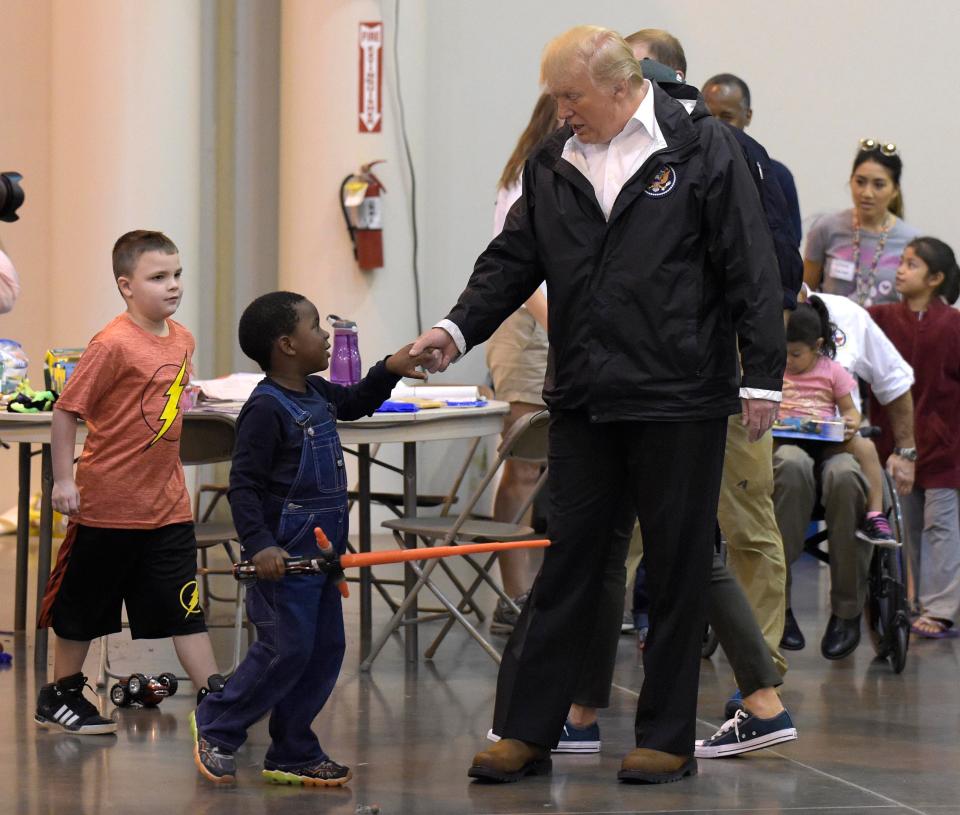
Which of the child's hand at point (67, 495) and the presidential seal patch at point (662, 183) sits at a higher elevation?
the presidential seal patch at point (662, 183)

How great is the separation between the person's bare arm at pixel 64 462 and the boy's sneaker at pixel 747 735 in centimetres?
169

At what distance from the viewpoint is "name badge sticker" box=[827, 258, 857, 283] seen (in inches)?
278

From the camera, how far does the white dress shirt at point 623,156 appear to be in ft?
12.0

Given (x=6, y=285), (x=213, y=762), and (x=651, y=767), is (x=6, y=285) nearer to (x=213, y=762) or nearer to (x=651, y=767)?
(x=213, y=762)

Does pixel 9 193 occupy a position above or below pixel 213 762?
above

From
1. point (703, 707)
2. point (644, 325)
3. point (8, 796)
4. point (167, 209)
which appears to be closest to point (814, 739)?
point (703, 707)

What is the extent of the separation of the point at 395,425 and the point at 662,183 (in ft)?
5.50

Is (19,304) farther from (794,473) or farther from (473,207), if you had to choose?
(794,473)

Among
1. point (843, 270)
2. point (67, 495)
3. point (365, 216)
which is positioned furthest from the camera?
point (365, 216)

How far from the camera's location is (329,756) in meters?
4.02

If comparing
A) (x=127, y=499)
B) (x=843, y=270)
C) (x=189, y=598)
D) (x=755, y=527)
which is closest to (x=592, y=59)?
(x=755, y=527)

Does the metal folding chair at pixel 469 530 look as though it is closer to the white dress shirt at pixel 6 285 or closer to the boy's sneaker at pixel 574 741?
the boy's sneaker at pixel 574 741

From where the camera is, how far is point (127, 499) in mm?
4250

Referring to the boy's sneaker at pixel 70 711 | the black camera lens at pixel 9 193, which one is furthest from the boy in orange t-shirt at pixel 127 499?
the black camera lens at pixel 9 193
